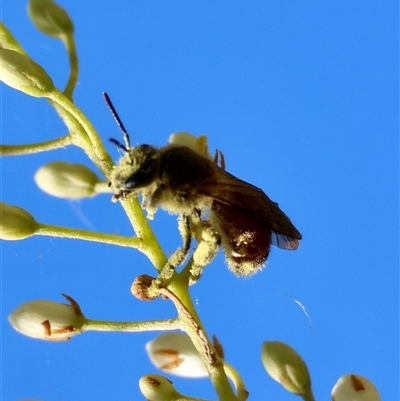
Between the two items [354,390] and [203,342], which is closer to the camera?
[203,342]

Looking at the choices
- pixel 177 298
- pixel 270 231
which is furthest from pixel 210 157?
pixel 177 298

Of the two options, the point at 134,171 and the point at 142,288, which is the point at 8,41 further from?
the point at 142,288

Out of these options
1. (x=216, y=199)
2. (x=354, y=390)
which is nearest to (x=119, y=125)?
(x=216, y=199)

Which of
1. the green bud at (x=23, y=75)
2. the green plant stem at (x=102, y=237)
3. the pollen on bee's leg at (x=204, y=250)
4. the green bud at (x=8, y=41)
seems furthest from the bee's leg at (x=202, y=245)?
the green bud at (x=8, y=41)

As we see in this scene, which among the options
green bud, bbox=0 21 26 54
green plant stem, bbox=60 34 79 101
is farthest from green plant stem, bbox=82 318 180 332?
green bud, bbox=0 21 26 54

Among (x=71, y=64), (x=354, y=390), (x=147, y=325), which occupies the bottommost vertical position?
(x=354, y=390)

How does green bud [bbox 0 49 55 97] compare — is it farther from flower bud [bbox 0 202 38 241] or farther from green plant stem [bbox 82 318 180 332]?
green plant stem [bbox 82 318 180 332]
